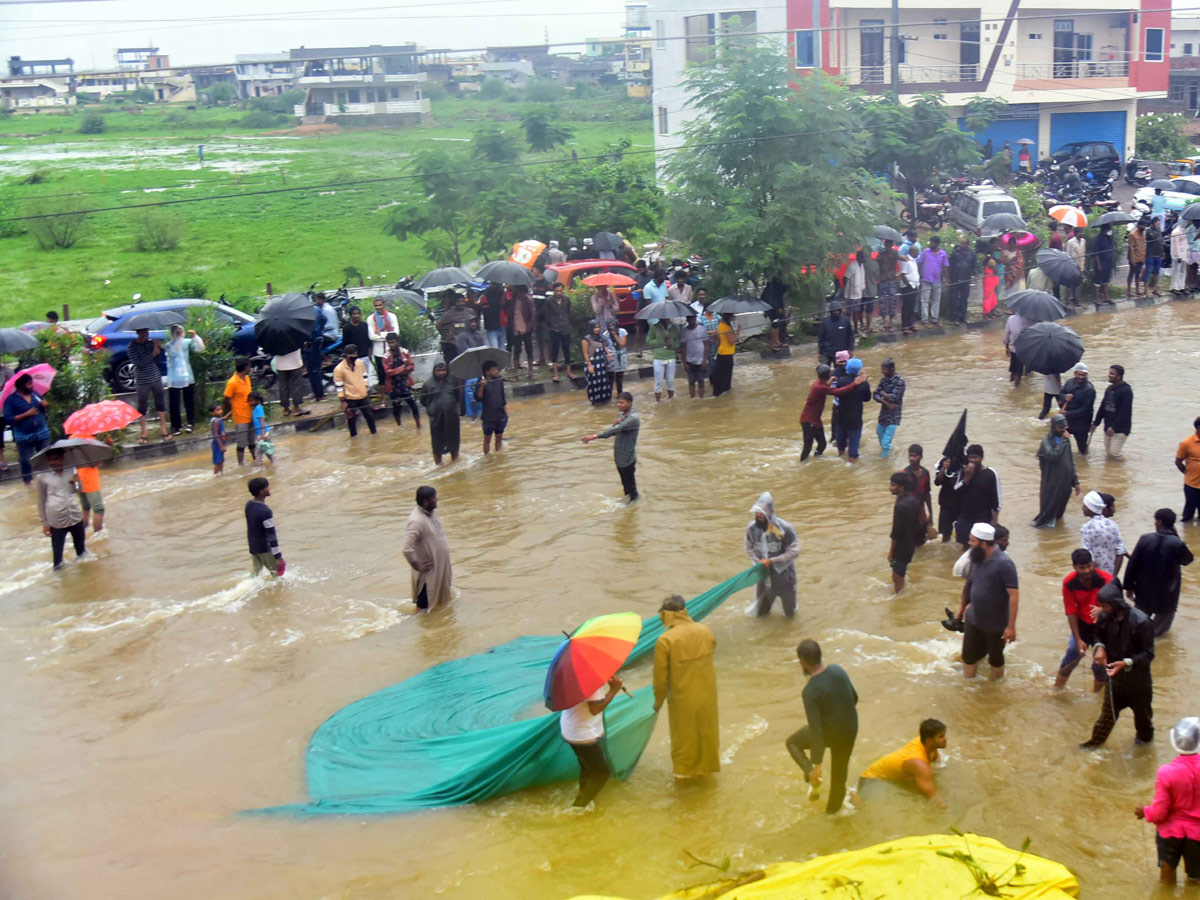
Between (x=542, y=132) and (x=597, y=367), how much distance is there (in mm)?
16339

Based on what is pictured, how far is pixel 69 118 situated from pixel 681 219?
3776 cm

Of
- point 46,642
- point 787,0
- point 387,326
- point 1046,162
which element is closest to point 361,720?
point 46,642

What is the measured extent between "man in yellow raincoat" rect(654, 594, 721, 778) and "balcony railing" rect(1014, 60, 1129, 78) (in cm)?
4144

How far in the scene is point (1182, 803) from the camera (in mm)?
6125

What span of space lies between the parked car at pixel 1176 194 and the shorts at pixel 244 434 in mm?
23874

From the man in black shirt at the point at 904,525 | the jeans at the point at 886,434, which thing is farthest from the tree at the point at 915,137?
the man in black shirt at the point at 904,525

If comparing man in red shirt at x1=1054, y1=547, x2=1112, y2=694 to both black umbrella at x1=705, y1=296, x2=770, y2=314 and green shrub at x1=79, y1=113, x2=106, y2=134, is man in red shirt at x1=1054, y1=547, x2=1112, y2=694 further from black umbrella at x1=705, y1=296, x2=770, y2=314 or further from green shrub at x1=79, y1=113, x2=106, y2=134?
green shrub at x1=79, y1=113, x2=106, y2=134

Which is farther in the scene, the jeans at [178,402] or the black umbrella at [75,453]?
the jeans at [178,402]

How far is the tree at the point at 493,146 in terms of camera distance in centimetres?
2875

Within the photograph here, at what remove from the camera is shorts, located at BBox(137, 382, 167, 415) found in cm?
1683

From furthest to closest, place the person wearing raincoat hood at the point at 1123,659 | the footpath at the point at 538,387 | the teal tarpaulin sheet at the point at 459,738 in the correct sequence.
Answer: the footpath at the point at 538,387, the teal tarpaulin sheet at the point at 459,738, the person wearing raincoat hood at the point at 1123,659

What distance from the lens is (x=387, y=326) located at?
18.1 meters

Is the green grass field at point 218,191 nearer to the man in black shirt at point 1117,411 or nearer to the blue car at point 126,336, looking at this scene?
the blue car at point 126,336

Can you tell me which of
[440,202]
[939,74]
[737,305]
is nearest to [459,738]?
[737,305]
